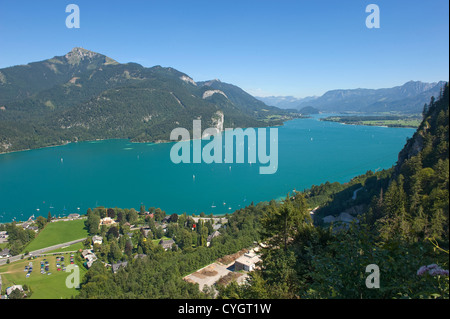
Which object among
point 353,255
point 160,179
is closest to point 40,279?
point 353,255

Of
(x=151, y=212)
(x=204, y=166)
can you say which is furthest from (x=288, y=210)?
(x=204, y=166)

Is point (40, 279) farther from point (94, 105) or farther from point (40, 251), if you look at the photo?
point (94, 105)

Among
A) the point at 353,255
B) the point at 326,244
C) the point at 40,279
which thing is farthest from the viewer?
the point at 40,279

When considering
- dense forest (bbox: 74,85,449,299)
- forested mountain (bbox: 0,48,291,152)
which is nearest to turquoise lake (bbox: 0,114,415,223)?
dense forest (bbox: 74,85,449,299)

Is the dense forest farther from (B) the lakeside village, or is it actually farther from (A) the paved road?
(A) the paved road

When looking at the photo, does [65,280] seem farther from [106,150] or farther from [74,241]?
[106,150]
